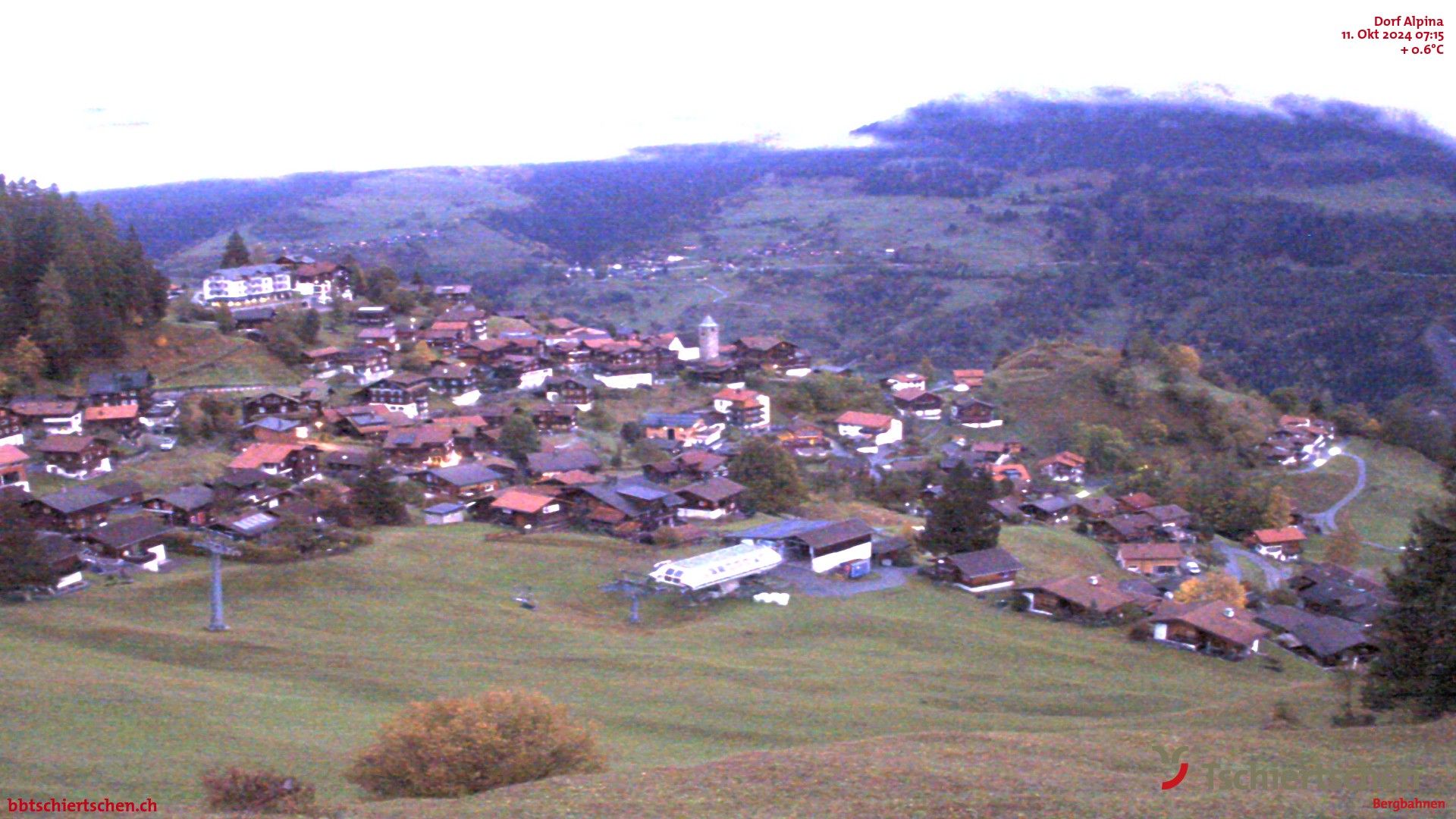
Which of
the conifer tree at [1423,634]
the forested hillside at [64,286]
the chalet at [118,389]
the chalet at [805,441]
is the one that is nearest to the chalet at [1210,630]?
the conifer tree at [1423,634]

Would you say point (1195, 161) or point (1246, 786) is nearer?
point (1246, 786)

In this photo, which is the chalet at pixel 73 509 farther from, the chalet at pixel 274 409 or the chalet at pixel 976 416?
the chalet at pixel 976 416

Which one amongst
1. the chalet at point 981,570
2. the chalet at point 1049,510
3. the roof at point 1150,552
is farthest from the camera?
the chalet at point 1049,510

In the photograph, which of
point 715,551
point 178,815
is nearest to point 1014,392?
point 715,551

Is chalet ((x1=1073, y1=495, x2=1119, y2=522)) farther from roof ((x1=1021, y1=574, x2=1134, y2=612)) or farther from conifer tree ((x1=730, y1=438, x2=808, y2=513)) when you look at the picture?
roof ((x1=1021, y1=574, x2=1134, y2=612))

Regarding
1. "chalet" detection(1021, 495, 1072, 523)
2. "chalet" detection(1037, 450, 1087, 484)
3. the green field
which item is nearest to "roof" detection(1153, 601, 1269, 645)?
the green field

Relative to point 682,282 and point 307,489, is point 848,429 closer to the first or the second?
point 307,489
